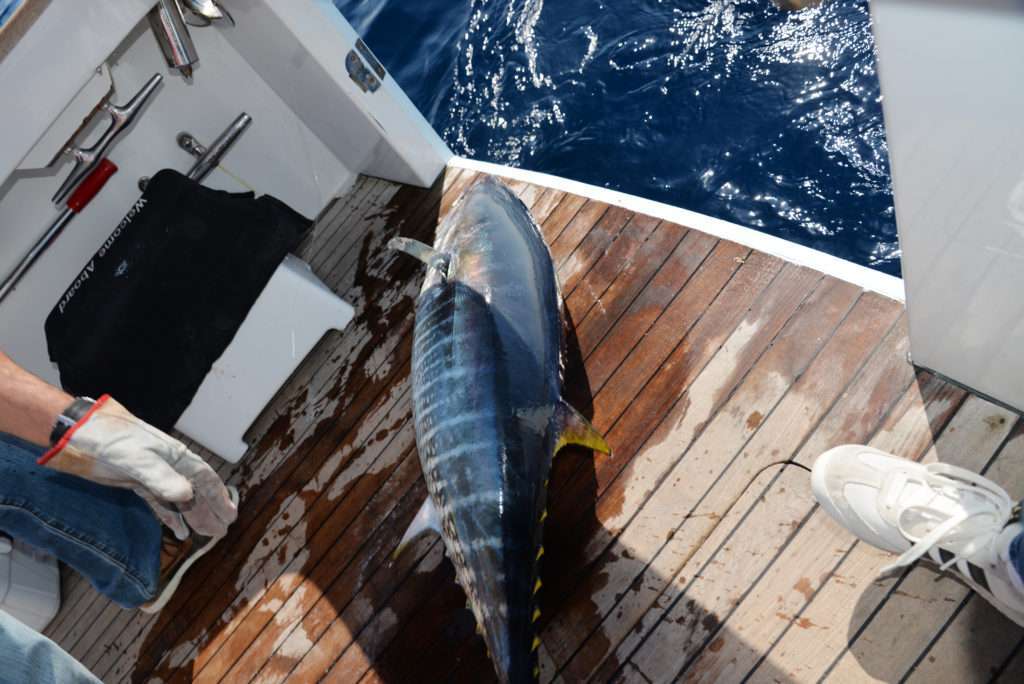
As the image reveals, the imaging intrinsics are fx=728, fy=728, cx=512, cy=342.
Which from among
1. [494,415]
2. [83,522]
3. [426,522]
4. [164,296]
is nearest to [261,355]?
[164,296]

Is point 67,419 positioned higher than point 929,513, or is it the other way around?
point 929,513

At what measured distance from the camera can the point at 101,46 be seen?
2.63 m

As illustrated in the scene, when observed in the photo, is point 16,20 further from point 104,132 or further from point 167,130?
point 167,130

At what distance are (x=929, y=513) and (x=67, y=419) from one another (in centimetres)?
240

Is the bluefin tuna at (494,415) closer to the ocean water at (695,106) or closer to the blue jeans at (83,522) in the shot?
the blue jeans at (83,522)

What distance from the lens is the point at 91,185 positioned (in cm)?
307

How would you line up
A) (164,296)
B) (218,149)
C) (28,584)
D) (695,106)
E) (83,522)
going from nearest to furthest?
(83,522), (164,296), (28,584), (218,149), (695,106)

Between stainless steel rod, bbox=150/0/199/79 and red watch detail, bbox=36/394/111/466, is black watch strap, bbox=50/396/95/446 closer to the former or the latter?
red watch detail, bbox=36/394/111/466

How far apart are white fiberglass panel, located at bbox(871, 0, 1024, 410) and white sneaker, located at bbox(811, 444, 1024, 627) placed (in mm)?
284

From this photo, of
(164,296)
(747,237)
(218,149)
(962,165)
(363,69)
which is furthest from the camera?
(218,149)

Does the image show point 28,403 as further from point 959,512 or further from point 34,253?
point 959,512

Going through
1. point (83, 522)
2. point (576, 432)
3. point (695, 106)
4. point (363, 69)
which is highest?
point (695, 106)

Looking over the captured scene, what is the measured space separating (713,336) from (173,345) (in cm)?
Result: 206

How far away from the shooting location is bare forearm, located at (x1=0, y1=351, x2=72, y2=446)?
2209 millimetres
